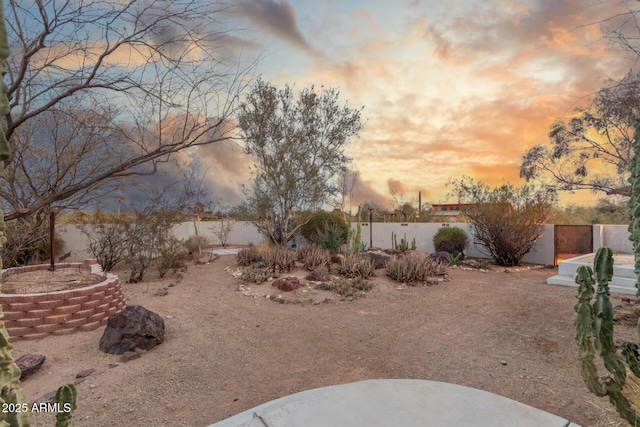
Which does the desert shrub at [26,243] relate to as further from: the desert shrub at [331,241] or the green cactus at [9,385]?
the desert shrub at [331,241]

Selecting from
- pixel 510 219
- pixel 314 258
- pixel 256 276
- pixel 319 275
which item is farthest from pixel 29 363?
pixel 510 219

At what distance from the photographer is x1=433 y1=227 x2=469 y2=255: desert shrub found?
13.1m

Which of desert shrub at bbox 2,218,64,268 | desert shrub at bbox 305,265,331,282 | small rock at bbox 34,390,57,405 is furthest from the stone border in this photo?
desert shrub at bbox 305,265,331,282

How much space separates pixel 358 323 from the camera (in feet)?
19.2

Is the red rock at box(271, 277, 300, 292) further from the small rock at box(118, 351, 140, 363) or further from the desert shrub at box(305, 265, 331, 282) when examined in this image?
the small rock at box(118, 351, 140, 363)

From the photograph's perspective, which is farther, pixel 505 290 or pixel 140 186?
pixel 505 290

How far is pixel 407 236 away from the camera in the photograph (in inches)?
582

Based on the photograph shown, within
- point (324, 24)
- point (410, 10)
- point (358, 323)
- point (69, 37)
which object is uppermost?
point (410, 10)

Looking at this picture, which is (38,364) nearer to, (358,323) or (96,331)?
(96,331)

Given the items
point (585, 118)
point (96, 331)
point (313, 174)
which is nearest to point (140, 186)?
point (96, 331)

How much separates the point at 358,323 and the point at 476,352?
192cm

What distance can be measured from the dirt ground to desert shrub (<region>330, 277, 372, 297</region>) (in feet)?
1.22

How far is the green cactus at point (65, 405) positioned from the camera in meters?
1.51

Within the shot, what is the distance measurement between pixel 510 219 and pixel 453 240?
2.29 metres
